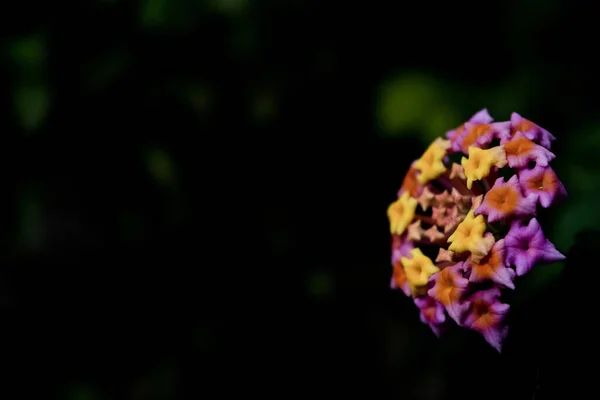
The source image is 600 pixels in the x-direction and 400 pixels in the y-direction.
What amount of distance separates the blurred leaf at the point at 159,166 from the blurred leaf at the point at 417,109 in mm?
712

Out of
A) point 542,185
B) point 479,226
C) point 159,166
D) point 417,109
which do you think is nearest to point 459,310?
point 479,226

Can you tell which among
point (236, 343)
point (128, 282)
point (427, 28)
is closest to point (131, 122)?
point (128, 282)

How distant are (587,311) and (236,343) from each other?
60.9 inches

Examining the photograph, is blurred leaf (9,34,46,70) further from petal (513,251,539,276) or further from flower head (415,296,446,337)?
petal (513,251,539,276)

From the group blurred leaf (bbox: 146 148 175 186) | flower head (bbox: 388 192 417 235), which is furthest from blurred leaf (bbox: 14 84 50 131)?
flower head (bbox: 388 192 417 235)

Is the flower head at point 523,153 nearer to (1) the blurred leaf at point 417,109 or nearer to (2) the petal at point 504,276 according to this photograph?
(2) the petal at point 504,276

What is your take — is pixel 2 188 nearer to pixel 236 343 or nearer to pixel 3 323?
pixel 3 323

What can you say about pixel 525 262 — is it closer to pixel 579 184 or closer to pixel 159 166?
pixel 579 184

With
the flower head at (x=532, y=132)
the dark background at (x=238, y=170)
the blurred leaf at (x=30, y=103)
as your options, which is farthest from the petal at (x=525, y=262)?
the blurred leaf at (x=30, y=103)

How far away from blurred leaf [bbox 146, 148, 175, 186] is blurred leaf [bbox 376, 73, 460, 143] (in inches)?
28.0

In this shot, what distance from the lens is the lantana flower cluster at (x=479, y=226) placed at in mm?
1148

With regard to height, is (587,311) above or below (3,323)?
below

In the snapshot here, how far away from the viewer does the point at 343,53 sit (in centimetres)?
245

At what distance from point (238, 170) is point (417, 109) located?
672mm
